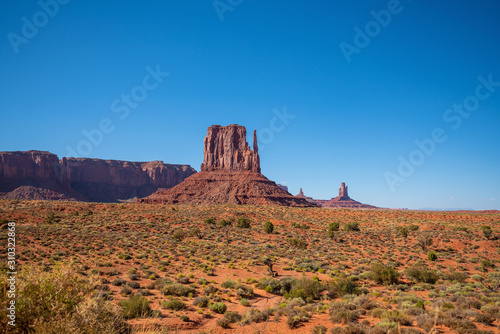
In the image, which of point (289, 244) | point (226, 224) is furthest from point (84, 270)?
point (226, 224)

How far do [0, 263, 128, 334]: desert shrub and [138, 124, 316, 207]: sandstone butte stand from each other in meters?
78.6

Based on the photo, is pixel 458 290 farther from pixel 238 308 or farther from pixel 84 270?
pixel 84 270

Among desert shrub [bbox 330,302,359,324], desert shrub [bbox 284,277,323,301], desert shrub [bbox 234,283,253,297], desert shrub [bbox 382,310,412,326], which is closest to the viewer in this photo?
desert shrub [bbox 382,310,412,326]

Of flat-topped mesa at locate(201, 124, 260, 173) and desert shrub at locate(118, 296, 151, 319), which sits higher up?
flat-topped mesa at locate(201, 124, 260, 173)

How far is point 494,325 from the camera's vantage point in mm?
9867

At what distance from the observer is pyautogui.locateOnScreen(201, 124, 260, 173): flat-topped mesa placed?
382 ft

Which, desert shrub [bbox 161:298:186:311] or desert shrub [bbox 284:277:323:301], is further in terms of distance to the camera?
desert shrub [bbox 284:277:323:301]

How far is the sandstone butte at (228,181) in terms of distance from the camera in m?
89.5

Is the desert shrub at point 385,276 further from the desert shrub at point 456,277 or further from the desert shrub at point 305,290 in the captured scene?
the desert shrub at point 305,290

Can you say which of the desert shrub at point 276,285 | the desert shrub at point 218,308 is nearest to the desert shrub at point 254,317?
the desert shrub at point 218,308

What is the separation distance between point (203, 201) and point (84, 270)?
7013 cm

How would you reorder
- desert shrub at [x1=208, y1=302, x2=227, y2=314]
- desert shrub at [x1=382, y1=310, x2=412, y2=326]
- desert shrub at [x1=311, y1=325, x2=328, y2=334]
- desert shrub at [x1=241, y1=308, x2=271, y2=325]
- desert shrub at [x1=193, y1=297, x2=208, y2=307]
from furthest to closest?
desert shrub at [x1=193, y1=297, x2=208, y2=307] → desert shrub at [x1=208, y1=302, x2=227, y2=314] → desert shrub at [x1=241, y1=308, x2=271, y2=325] → desert shrub at [x1=382, y1=310, x2=412, y2=326] → desert shrub at [x1=311, y1=325, x2=328, y2=334]

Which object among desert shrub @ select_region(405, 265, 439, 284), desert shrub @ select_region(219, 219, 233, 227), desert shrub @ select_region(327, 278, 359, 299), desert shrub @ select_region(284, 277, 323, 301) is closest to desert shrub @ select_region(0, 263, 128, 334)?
desert shrub @ select_region(284, 277, 323, 301)

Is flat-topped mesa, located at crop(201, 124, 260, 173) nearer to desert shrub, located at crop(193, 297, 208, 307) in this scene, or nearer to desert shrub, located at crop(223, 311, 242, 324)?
desert shrub, located at crop(193, 297, 208, 307)
